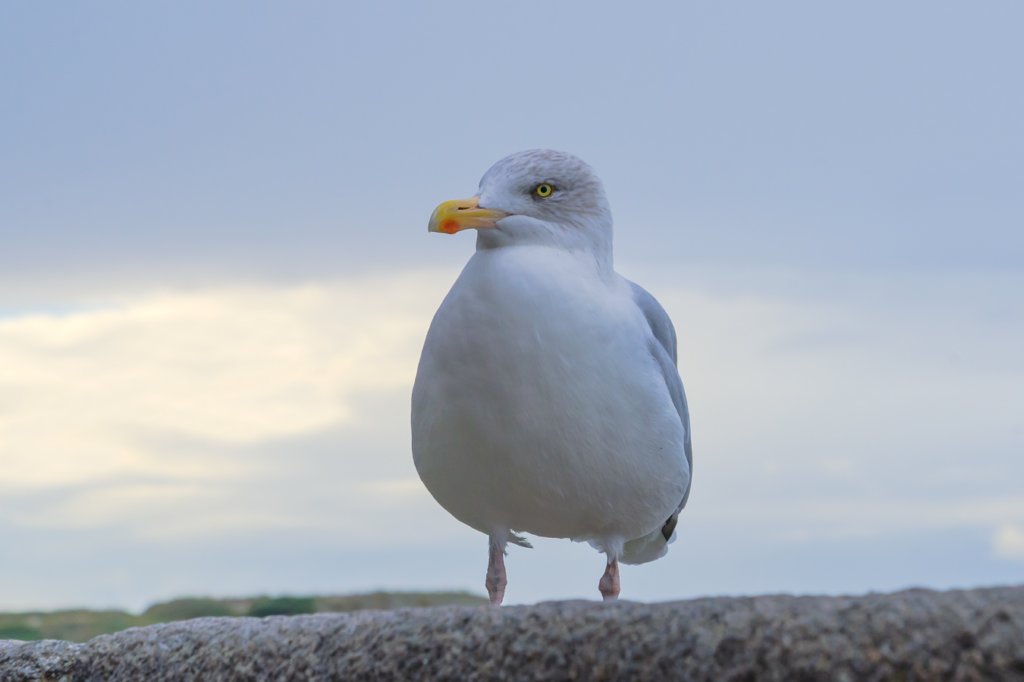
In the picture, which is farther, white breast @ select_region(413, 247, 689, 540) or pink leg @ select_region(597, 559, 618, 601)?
pink leg @ select_region(597, 559, 618, 601)

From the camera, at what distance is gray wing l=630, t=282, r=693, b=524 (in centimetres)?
503

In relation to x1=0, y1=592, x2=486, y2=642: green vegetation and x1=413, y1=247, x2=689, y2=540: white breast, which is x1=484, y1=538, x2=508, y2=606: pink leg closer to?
x1=413, y1=247, x2=689, y2=540: white breast

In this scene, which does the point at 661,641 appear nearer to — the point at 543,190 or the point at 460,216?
the point at 460,216

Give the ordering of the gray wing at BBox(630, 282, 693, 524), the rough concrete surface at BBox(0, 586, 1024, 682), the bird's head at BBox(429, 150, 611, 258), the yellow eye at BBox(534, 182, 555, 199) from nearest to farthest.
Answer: the rough concrete surface at BBox(0, 586, 1024, 682) < the bird's head at BBox(429, 150, 611, 258) < the yellow eye at BBox(534, 182, 555, 199) < the gray wing at BBox(630, 282, 693, 524)

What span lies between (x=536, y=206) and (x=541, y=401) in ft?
2.49

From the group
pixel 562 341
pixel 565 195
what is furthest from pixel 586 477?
pixel 565 195

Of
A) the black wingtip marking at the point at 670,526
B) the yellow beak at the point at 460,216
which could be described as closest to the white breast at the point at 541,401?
the yellow beak at the point at 460,216

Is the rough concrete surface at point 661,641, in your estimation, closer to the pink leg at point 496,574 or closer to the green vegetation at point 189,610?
the pink leg at point 496,574

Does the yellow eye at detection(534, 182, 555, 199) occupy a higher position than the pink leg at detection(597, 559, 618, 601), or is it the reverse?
the yellow eye at detection(534, 182, 555, 199)

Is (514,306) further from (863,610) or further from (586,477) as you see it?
(863,610)

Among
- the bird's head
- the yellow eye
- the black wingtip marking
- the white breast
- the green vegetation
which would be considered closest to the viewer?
the white breast

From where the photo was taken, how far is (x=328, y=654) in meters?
4.01

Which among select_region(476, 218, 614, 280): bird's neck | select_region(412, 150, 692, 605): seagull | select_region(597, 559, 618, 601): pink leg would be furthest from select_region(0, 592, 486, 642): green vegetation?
select_region(476, 218, 614, 280): bird's neck

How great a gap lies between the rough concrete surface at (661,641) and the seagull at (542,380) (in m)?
0.82
